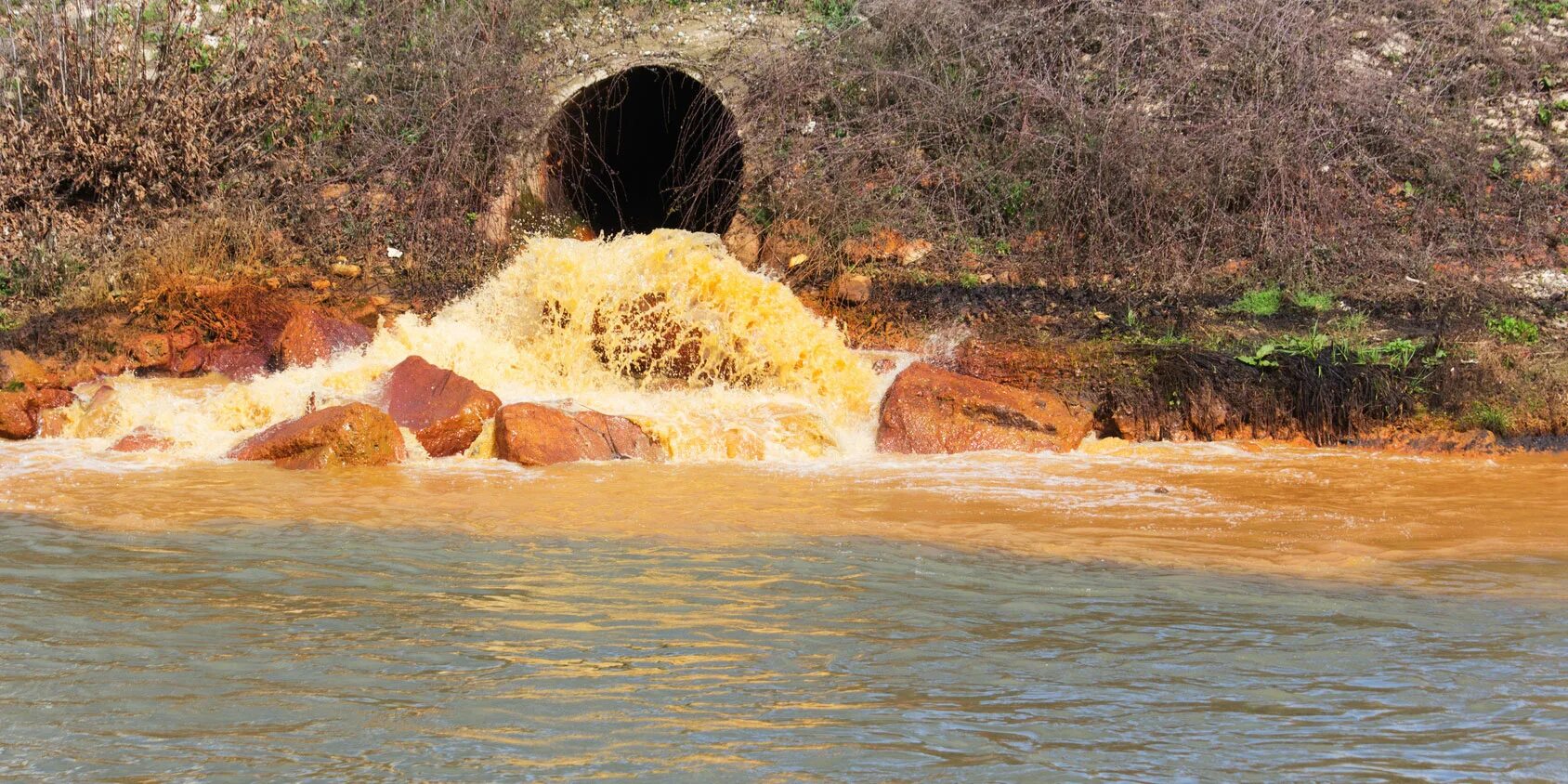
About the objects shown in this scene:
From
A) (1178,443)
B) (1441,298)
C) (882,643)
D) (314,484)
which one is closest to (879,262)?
(1178,443)

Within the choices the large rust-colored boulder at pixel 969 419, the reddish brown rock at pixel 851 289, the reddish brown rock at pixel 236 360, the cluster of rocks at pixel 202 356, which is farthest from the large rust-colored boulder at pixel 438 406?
the reddish brown rock at pixel 851 289

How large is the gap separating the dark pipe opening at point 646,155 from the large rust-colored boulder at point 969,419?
4180mm

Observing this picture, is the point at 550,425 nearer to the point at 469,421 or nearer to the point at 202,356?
the point at 469,421

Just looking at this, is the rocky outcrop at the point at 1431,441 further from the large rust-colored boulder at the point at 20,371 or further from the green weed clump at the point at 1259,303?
the large rust-colored boulder at the point at 20,371

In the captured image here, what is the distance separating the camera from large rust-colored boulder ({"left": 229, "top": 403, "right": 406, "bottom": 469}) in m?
8.52

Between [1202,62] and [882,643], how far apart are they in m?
10.1

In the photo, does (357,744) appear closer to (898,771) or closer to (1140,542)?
(898,771)

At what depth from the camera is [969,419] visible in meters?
9.63

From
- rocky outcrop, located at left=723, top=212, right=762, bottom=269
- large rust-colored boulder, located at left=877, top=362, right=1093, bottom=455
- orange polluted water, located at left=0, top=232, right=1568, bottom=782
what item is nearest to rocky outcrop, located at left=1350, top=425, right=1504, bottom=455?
orange polluted water, located at left=0, top=232, right=1568, bottom=782

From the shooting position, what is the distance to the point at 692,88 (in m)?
16.6

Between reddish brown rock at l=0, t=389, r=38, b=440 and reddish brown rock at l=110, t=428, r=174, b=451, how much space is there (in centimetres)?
97

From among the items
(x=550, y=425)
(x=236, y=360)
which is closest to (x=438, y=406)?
(x=550, y=425)

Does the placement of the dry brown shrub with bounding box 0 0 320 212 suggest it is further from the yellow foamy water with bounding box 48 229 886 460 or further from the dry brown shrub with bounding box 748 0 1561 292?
the dry brown shrub with bounding box 748 0 1561 292

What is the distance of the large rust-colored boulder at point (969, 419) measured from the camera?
31.2 feet
